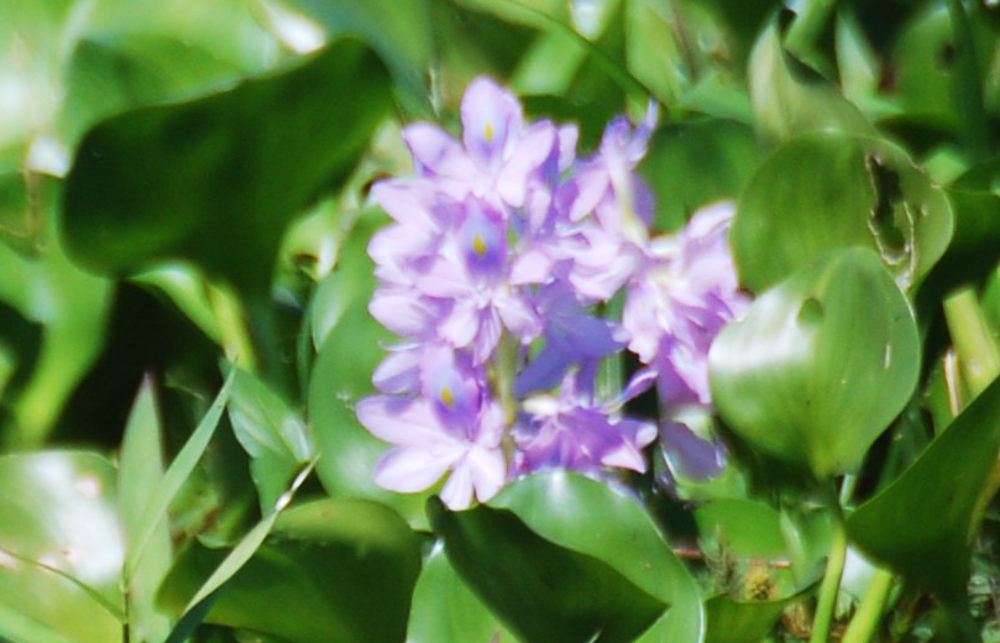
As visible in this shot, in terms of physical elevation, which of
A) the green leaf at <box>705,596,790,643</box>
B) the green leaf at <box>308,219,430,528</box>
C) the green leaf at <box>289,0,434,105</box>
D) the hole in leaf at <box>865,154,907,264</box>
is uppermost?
the hole in leaf at <box>865,154,907,264</box>

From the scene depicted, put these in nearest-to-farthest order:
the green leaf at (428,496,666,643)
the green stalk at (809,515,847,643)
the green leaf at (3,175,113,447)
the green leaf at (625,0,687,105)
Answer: the green leaf at (428,496,666,643)
the green stalk at (809,515,847,643)
the green leaf at (3,175,113,447)
the green leaf at (625,0,687,105)

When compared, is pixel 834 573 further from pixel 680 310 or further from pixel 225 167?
pixel 225 167

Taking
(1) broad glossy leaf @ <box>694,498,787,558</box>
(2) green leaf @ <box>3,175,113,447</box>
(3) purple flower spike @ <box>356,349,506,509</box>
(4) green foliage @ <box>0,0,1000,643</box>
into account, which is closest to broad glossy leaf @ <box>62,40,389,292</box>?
(4) green foliage @ <box>0,0,1000,643</box>

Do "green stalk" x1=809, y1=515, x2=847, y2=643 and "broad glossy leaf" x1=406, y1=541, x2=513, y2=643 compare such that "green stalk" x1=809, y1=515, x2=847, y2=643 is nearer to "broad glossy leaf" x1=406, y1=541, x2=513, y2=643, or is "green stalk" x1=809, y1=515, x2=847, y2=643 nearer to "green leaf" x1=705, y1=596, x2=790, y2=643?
"green leaf" x1=705, y1=596, x2=790, y2=643

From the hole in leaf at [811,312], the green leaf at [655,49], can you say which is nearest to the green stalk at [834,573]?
the hole in leaf at [811,312]

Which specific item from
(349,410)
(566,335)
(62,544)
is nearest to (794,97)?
(566,335)

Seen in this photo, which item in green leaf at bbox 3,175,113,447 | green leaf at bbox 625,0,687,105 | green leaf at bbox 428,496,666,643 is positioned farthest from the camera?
green leaf at bbox 625,0,687,105

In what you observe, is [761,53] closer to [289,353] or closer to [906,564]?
[906,564]
